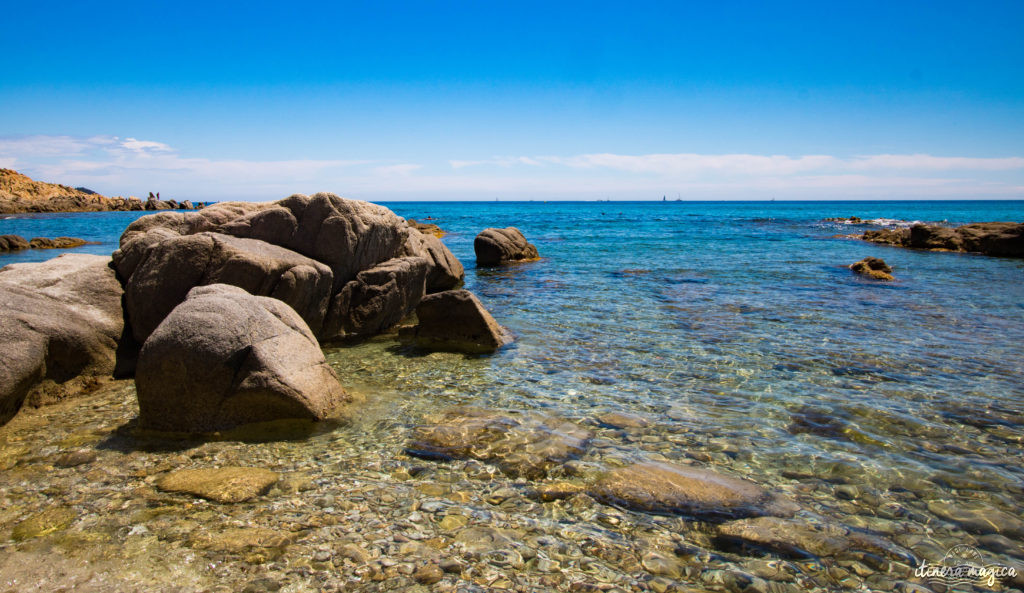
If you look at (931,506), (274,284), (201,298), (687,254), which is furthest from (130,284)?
(687,254)

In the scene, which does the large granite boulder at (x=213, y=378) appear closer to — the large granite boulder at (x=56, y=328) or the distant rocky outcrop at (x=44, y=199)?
the large granite boulder at (x=56, y=328)

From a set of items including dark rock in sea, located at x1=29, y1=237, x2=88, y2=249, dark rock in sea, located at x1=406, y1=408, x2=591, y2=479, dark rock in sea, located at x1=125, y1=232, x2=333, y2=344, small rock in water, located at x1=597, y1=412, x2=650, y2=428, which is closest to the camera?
dark rock in sea, located at x1=406, y1=408, x2=591, y2=479

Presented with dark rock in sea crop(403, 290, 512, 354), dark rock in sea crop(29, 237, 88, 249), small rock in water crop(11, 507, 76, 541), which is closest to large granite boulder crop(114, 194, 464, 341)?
dark rock in sea crop(403, 290, 512, 354)

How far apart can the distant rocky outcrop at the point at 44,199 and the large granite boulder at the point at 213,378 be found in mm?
94755

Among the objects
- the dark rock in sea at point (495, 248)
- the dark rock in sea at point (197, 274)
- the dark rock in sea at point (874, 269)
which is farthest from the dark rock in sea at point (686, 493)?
the dark rock in sea at point (495, 248)

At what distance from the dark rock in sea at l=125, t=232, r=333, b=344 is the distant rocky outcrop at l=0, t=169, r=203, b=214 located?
91.3m

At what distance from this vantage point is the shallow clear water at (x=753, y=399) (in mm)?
5529

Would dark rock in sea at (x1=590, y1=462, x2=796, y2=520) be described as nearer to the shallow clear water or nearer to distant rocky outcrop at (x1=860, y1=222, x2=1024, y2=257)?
the shallow clear water

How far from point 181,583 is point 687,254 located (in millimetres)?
32339

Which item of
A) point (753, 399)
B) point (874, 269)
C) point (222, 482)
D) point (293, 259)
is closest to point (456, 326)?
point (293, 259)

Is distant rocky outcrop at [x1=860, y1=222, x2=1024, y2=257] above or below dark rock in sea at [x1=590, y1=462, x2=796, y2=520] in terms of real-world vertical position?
above

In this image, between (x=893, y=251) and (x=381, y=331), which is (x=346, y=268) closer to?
(x=381, y=331)

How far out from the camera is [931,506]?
18.0 feet

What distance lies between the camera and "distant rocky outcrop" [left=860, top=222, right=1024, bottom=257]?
102 ft
